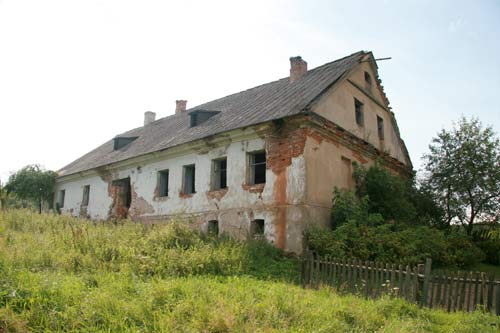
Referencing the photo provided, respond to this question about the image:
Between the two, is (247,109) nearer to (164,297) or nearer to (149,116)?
(164,297)

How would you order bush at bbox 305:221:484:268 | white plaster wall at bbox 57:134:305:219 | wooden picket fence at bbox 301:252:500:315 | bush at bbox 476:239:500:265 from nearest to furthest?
wooden picket fence at bbox 301:252:500:315, bush at bbox 305:221:484:268, white plaster wall at bbox 57:134:305:219, bush at bbox 476:239:500:265

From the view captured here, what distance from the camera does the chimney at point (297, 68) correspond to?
1700 cm

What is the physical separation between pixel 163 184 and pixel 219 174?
353cm

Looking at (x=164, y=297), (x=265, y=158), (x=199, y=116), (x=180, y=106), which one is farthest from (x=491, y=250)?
(x=180, y=106)

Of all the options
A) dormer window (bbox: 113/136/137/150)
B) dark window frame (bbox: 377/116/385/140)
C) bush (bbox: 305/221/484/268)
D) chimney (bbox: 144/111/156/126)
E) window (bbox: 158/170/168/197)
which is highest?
chimney (bbox: 144/111/156/126)

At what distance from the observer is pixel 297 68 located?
672 inches

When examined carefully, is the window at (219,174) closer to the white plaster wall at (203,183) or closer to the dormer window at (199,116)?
the white plaster wall at (203,183)

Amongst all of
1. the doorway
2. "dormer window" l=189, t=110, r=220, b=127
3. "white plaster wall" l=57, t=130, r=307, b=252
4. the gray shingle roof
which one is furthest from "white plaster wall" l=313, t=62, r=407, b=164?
the doorway

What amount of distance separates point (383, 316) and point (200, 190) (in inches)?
381

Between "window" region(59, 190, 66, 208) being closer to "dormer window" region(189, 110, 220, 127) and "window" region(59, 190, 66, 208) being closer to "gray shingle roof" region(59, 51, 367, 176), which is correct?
"gray shingle roof" region(59, 51, 367, 176)

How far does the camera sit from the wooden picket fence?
22.9 feet

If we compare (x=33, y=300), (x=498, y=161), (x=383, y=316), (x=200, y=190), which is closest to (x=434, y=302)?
(x=383, y=316)

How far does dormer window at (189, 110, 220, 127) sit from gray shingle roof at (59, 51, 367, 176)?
1.15 ft

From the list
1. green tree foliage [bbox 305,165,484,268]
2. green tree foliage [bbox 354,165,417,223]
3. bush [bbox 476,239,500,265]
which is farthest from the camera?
bush [bbox 476,239,500,265]
